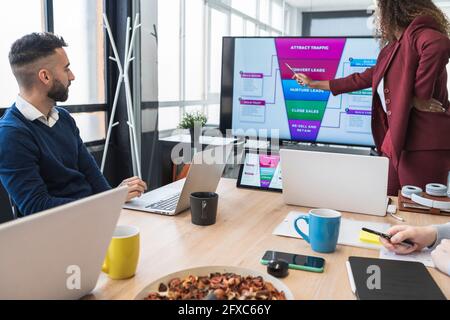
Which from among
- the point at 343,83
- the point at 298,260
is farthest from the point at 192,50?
the point at 298,260

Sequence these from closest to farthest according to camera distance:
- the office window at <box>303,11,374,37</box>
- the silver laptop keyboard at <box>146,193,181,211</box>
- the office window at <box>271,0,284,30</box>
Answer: the silver laptop keyboard at <box>146,193,181,211</box> → the office window at <box>271,0,284,30</box> → the office window at <box>303,11,374,37</box>

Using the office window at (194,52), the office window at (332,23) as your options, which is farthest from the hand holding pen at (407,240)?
the office window at (332,23)

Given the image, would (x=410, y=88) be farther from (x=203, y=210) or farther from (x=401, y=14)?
(x=203, y=210)

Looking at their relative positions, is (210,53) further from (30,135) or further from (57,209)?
(57,209)

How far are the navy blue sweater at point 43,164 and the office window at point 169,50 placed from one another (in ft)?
7.68

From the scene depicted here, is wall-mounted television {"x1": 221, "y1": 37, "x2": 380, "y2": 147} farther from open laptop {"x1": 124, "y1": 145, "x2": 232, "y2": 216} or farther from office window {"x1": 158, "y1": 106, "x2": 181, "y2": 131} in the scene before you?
office window {"x1": 158, "y1": 106, "x2": 181, "y2": 131}

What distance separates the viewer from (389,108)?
6.14ft

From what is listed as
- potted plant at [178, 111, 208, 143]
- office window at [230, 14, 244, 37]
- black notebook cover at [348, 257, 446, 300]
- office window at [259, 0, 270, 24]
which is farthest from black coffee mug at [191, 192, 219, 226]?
office window at [259, 0, 270, 24]

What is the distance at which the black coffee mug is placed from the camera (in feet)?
3.92

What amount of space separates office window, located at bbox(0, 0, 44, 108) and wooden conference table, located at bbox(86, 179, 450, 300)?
170 cm

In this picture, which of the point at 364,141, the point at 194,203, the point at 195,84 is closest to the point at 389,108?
the point at 364,141

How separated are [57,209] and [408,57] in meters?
1.65

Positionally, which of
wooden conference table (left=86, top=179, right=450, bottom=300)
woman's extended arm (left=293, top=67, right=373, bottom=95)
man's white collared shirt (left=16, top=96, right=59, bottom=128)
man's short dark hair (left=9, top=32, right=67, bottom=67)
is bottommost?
wooden conference table (left=86, top=179, right=450, bottom=300)

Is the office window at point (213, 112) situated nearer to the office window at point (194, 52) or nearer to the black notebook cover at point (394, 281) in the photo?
the office window at point (194, 52)
